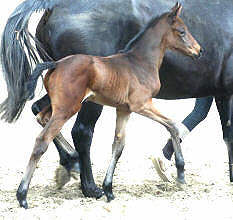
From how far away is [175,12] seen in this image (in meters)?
6.25

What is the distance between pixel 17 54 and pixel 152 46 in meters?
1.25

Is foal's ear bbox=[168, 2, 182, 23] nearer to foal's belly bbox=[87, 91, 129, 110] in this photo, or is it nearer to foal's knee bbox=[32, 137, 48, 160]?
foal's belly bbox=[87, 91, 129, 110]

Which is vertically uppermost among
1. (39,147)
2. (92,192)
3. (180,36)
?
(180,36)

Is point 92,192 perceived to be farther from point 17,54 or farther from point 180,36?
point 180,36

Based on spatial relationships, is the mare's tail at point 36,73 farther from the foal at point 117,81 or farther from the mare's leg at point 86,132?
the mare's leg at point 86,132

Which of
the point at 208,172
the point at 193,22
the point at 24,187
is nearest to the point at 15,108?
the point at 24,187

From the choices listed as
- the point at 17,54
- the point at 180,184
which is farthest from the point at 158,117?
the point at 17,54

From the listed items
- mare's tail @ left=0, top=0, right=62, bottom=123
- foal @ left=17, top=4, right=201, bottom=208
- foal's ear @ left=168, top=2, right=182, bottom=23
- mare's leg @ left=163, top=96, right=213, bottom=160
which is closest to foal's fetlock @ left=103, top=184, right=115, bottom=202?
foal @ left=17, top=4, right=201, bottom=208

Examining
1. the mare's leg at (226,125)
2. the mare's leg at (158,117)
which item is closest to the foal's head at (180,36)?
the mare's leg at (158,117)

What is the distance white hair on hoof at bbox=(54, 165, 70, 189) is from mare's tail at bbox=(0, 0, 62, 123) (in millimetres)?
674

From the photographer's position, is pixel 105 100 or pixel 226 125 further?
pixel 226 125

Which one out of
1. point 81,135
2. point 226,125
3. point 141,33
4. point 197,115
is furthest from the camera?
point 197,115

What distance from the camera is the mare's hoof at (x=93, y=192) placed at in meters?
6.55

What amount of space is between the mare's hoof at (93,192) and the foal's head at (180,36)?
5.12ft
